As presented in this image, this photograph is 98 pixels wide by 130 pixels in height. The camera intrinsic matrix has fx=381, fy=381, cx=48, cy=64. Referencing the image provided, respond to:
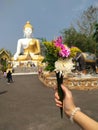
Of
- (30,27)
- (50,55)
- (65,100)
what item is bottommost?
(65,100)

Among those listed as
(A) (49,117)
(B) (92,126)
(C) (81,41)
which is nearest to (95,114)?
(A) (49,117)

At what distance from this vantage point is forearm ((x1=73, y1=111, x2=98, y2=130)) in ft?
9.47

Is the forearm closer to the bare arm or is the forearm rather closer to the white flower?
the bare arm

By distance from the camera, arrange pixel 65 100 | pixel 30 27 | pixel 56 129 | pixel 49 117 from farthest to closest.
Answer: pixel 30 27
pixel 49 117
pixel 56 129
pixel 65 100

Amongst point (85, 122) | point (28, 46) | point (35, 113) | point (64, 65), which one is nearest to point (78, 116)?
point (85, 122)

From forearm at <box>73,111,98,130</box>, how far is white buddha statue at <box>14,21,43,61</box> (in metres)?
57.1

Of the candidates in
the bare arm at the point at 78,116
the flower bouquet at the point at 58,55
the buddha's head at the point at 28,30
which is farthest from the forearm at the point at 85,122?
the buddha's head at the point at 28,30

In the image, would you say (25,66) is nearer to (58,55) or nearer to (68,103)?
(58,55)

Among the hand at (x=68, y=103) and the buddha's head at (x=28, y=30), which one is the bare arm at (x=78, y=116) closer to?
the hand at (x=68, y=103)

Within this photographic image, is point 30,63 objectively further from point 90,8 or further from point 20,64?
point 90,8

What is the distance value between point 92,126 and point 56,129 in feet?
28.2

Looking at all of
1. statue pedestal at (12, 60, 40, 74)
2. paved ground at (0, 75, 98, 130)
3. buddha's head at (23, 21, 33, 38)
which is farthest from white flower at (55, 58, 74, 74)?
buddha's head at (23, 21, 33, 38)

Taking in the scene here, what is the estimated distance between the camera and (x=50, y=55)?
393 cm

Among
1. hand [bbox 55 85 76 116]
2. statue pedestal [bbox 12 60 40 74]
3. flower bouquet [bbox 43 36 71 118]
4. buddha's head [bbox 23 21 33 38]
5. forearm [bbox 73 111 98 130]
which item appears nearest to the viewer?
forearm [bbox 73 111 98 130]
